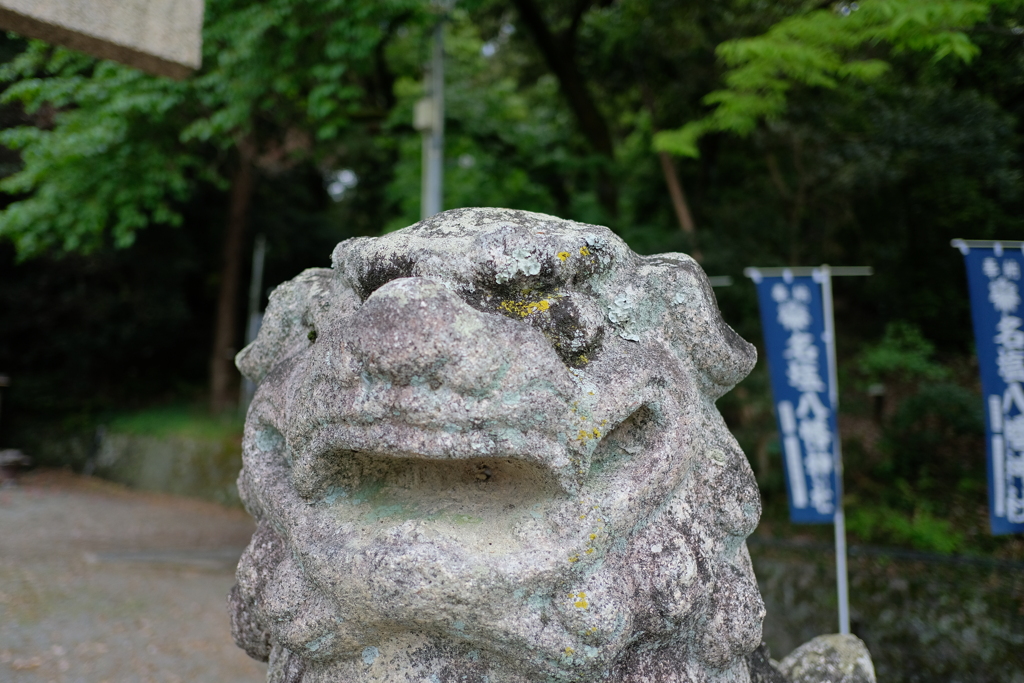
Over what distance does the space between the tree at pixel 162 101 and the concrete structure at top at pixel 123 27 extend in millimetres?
1757

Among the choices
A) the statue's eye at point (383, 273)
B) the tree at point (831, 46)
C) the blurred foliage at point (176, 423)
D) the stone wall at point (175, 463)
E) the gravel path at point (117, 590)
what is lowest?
the gravel path at point (117, 590)

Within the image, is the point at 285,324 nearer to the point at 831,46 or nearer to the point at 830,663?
the point at 830,663

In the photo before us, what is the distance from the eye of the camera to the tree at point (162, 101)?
15.1ft

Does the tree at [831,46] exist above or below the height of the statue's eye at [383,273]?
above

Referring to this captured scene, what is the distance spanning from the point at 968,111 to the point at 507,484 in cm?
507

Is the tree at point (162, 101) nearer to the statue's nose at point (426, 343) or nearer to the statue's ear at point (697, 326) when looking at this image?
the statue's ear at point (697, 326)

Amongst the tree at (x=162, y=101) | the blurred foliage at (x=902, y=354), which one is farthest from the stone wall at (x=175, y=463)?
the blurred foliage at (x=902, y=354)

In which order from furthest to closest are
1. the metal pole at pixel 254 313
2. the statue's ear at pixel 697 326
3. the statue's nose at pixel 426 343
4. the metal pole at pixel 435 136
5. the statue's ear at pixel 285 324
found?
1. the metal pole at pixel 254 313
2. the metal pole at pixel 435 136
3. the statue's ear at pixel 285 324
4. the statue's ear at pixel 697 326
5. the statue's nose at pixel 426 343

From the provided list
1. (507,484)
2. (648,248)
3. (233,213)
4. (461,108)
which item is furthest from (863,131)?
(233,213)

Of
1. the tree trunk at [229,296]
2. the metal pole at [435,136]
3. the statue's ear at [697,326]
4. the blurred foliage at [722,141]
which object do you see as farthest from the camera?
the tree trunk at [229,296]

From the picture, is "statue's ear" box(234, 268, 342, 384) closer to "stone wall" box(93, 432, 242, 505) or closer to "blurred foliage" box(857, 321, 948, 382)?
"blurred foliage" box(857, 321, 948, 382)

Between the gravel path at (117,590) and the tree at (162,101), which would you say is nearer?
the gravel path at (117,590)

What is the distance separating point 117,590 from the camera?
4.76m

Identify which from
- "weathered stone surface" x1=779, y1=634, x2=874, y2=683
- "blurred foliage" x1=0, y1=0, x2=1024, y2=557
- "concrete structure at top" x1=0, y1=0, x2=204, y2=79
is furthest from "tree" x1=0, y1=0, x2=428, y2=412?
"weathered stone surface" x1=779, y1=634, x2=874, y2=683
